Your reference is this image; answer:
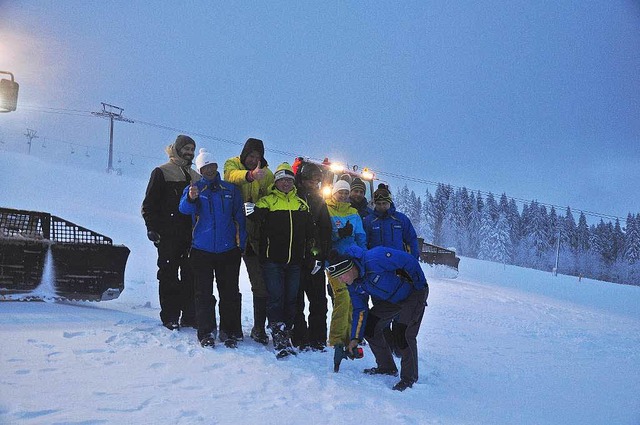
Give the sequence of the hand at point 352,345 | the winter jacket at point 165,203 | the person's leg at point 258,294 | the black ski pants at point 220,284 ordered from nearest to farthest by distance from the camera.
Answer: the hand at point 352,345, the black ski pants at point 220,284, the person's leg at point 258,294, the winter jacket at point 165,203

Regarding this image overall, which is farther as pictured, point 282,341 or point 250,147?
point 250,147

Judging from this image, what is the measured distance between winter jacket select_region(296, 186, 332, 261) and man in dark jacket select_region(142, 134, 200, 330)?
4.73ft

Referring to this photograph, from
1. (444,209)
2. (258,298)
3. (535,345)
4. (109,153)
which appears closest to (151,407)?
(258,298)

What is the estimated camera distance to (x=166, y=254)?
4.97 m

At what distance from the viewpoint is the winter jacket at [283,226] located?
180 inches

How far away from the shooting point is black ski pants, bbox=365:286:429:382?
13.1 ft

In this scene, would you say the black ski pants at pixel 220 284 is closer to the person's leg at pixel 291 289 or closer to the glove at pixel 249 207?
the glove at pixel 249 207

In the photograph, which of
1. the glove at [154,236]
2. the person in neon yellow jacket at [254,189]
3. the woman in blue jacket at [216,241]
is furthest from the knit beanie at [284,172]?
the glove at [154,236]

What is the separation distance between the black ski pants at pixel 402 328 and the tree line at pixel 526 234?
61086 mm

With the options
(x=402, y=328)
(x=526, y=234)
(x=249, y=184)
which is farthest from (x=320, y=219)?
(x=526, y=234)

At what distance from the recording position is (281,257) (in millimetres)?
4566

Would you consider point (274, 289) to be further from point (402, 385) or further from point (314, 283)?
point (402, 385)

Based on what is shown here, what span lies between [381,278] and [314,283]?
3.49 feet

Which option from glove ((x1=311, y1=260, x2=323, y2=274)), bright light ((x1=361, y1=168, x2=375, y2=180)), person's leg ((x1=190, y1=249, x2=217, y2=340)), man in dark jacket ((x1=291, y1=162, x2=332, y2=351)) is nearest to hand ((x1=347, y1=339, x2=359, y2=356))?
man in dark jacket ((x1=291, y1=162, x2=332, y2=351))
